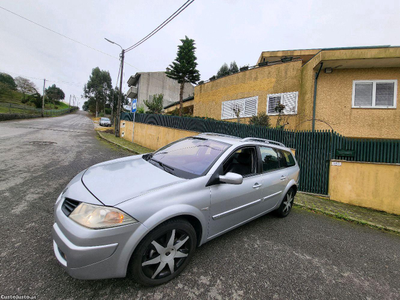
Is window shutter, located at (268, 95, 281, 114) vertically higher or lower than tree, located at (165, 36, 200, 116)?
lower

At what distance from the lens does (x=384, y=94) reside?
7.68m

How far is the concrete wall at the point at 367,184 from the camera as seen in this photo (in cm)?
499

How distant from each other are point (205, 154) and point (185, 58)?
Answer: 13911 millimetres

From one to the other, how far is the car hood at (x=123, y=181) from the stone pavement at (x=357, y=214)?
4093 millimetres

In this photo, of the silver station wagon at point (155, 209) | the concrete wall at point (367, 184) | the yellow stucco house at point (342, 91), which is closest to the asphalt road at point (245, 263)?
the silver station wagon at point (155, 209)

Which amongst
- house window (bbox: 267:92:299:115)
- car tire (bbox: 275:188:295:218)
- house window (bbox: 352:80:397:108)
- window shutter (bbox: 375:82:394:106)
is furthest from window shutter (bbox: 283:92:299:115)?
car tire (bbox: 275:188:295:218)

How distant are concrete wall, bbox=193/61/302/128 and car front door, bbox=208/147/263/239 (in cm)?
781

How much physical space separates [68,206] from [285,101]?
33.9 ft

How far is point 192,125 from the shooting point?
8.45 metres

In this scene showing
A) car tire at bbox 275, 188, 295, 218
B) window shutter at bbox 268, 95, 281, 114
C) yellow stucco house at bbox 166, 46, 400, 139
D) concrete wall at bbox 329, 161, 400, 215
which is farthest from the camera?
window shutter at bbox 268, 95, 281, 114

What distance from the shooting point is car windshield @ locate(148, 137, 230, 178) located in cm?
231

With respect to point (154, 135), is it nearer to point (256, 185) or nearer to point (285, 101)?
point (285, 101)

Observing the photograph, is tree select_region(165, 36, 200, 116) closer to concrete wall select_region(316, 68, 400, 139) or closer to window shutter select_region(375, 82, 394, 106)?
concrete wall select_region(316, 68, 400, 139)

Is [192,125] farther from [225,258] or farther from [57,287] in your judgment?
[57,287]
